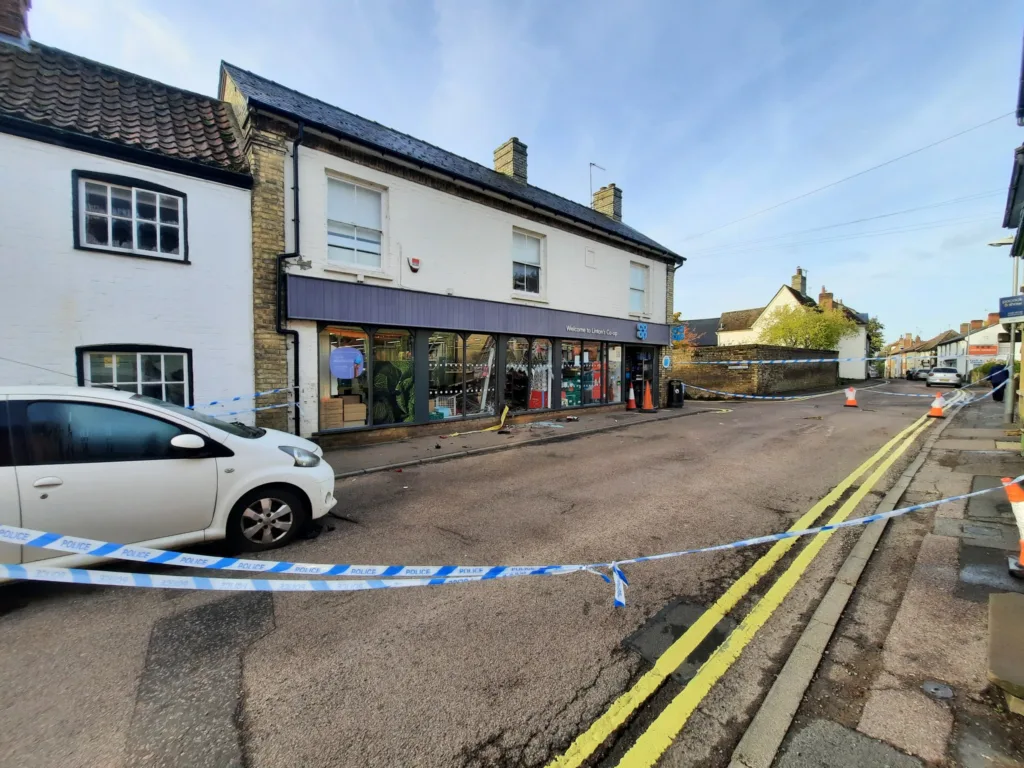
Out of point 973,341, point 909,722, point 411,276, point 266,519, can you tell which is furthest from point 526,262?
point 973,341

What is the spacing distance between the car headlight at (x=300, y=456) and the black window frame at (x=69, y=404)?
1.69ft

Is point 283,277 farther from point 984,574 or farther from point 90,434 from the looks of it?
point 984,574

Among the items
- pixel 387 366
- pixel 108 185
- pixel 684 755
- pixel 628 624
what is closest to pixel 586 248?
pixel 387 366

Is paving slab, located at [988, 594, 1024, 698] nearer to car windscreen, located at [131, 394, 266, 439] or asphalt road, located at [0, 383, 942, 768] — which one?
asphalt road, located at [0, 383, 942, 768]

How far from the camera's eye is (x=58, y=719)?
2.29 m

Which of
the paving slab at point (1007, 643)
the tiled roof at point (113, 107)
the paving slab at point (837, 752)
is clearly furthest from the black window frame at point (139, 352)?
the paving slab at point (1007, 643)

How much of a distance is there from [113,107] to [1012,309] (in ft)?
59.3

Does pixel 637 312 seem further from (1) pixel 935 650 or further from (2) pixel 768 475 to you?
(1) pixel 935 650

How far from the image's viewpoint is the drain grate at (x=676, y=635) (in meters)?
2.69

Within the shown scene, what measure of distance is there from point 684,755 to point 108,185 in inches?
389

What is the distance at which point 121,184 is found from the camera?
276 inches

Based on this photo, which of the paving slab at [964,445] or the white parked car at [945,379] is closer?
the paving slab at [964,445]

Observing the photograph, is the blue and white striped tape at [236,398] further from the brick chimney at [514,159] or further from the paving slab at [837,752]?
the brick chimney at [514,159]

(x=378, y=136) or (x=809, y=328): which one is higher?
(x=378, y=136)
